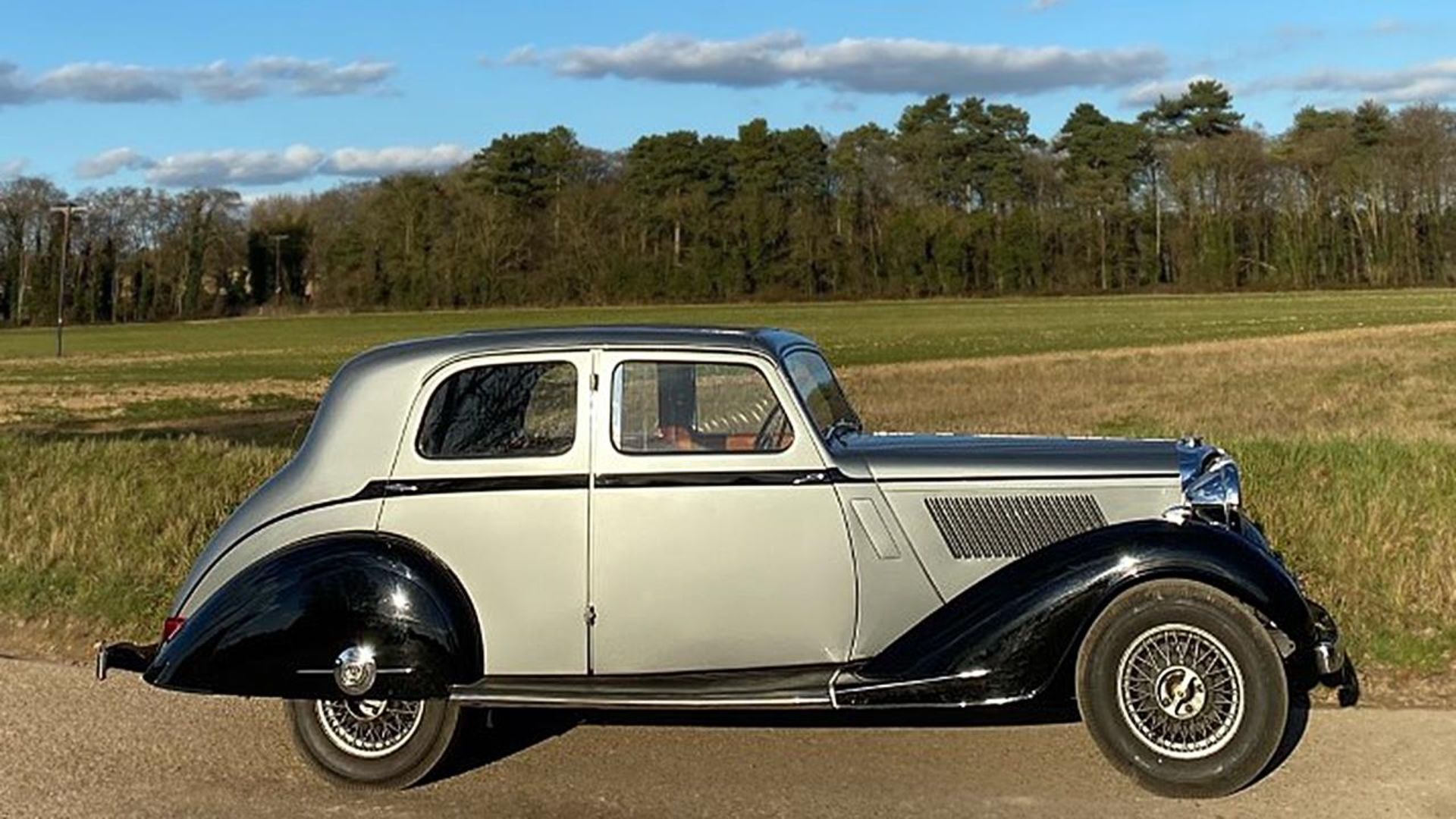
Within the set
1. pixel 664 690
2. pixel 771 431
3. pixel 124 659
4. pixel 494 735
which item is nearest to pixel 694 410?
pixel 771 431

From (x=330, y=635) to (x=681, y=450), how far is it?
54.4 inches

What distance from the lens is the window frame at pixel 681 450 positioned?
4.72 m

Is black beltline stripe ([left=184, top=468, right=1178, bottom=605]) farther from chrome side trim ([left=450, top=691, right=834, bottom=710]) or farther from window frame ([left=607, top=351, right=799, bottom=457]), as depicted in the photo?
chrome side trim ([left=450, top=691, right=834, bottom=710])

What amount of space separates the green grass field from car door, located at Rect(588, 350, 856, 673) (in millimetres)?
2967

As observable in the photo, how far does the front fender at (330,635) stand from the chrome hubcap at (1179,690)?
230 cm

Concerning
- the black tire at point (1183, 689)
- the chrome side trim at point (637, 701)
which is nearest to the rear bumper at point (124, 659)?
the chrome side trim at point (637, 701)

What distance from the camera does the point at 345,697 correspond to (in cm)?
459

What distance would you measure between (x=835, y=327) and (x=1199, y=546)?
5957 centimetres

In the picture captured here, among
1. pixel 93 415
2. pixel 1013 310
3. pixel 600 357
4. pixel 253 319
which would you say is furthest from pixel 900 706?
pixel 253 319

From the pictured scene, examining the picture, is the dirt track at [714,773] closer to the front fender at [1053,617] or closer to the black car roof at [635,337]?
the front fender at [1053,617]

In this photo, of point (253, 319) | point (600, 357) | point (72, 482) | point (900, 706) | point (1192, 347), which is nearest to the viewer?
point (900, 706)

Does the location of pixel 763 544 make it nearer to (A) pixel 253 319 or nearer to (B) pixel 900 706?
(B) pixel 900 706

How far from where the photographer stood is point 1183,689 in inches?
177

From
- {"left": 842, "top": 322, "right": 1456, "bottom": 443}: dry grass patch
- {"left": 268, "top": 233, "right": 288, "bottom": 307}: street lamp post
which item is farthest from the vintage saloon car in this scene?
{"left": 268, "top": 233, "right": 288, "bottom": 307}: street lamp post
